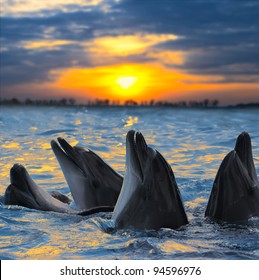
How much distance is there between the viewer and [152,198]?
26.1ft

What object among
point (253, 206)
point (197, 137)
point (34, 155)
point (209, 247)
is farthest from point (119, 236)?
point (197, 137)

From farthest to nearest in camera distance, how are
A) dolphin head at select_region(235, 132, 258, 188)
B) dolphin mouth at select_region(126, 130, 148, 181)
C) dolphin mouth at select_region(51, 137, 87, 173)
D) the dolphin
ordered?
dolphin mouth at select_region(51, 137, 87, 173) → the dolphin → dolphin head at select_region(235, 132, 258, 188) → dolphin mouth at select_region(126, 130, 148, 181)

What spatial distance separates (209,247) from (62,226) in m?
2.17

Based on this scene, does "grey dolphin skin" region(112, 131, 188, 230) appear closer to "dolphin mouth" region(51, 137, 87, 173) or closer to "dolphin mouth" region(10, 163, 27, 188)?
"dolphin mouth" region(51, 137, 87, 173)

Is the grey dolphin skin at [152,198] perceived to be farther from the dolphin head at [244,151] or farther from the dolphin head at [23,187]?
the dolphin head at [23,187]

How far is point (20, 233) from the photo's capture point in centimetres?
867

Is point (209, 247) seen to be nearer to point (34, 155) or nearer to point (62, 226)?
point (62, 226)

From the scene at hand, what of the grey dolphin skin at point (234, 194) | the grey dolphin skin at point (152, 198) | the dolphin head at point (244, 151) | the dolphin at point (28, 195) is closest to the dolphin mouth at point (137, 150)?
the grey dolphin skin at point (152, 198)

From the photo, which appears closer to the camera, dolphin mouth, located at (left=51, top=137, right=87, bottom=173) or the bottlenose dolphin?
the bottlenose dolphin

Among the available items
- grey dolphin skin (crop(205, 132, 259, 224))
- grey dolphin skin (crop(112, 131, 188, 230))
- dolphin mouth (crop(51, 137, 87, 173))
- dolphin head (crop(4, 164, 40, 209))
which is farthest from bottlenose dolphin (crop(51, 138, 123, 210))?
grey dolphin skin (crop(205, 132, 259, 224))

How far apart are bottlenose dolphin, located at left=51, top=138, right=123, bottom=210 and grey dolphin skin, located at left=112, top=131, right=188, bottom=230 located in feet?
5.26

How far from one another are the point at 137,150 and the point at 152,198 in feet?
2.17

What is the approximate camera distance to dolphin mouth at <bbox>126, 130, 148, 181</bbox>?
8.09m
